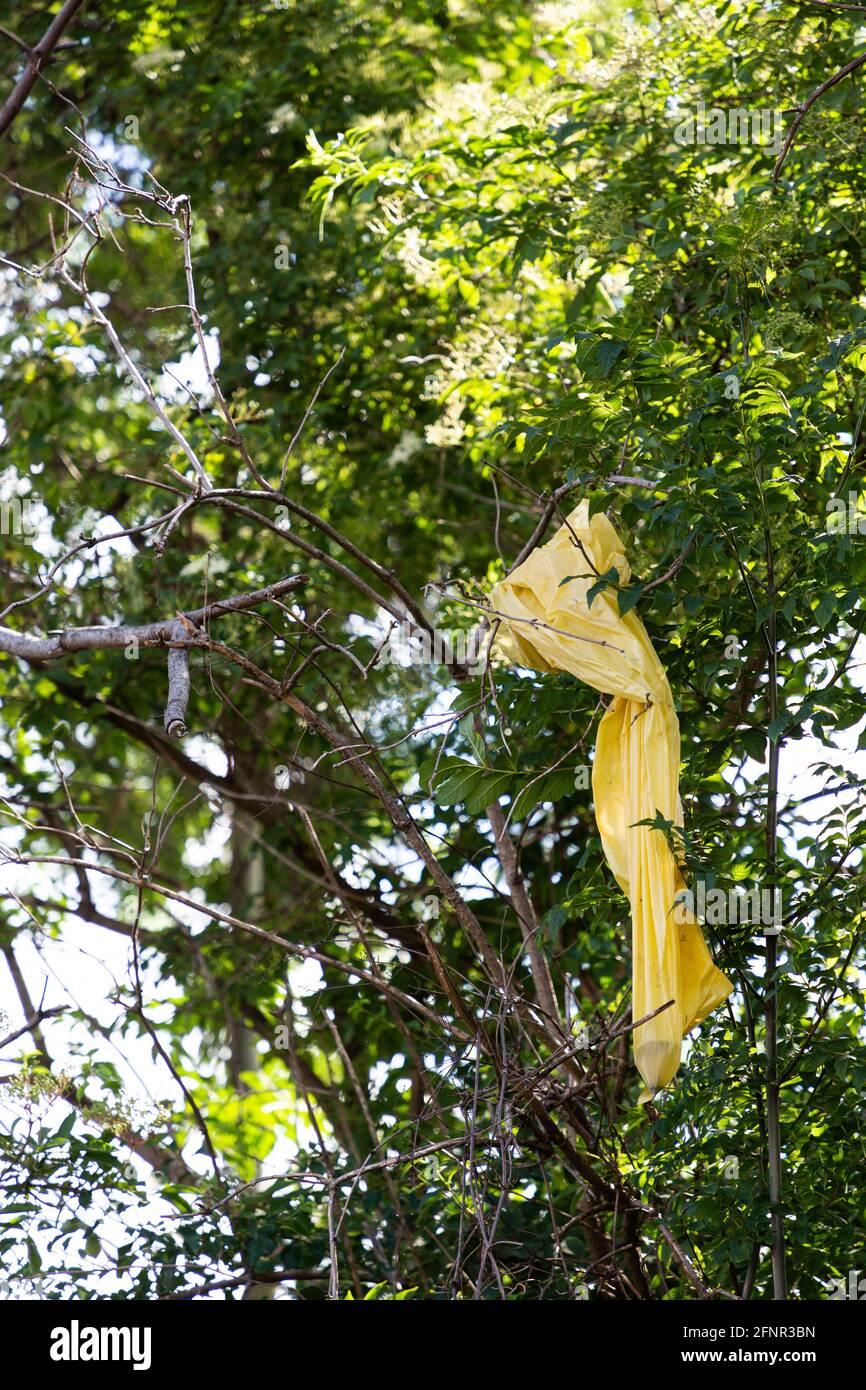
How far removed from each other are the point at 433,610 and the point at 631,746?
182 centimetres

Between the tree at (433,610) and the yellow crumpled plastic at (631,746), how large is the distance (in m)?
0.12

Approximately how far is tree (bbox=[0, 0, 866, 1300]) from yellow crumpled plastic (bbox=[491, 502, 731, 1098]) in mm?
117

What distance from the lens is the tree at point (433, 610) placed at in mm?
3646

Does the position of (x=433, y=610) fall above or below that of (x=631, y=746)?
above

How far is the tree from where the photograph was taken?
12.0 ft

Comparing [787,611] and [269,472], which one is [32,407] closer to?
[269,472]

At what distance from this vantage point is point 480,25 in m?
7.39

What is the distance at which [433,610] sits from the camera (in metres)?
5.38

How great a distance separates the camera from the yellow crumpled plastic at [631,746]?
3480 millimetres

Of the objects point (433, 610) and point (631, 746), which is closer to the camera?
point (631, 746)

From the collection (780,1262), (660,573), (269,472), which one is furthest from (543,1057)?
(269,472)

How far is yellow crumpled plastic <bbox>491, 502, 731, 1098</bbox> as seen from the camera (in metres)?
3.48
